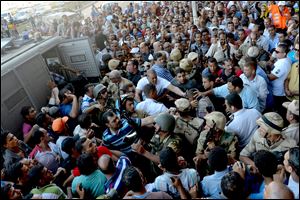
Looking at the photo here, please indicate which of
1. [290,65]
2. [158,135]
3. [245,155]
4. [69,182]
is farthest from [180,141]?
[290,65]

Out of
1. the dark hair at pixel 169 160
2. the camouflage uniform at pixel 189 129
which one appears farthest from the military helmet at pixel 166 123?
the dark hair at pixel 169 160

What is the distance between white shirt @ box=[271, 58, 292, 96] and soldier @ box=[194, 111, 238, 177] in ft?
6.01

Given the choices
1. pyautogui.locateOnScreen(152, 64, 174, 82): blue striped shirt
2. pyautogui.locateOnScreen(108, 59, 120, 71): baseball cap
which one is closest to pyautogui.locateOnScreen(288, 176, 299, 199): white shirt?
pyautogui.locateOnScreen(152, 64, 174, 82): blue striped shirt

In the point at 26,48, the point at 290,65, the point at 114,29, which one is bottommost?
the point at 114,29

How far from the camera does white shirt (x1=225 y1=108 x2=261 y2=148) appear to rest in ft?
10.5

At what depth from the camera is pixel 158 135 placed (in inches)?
126

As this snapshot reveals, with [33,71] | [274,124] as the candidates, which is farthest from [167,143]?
[33,71]

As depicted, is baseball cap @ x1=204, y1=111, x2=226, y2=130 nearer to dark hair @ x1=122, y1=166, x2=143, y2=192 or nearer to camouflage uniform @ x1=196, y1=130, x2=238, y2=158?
camouflage uniform @ x1=196, y1=130, x2=238, y2=158

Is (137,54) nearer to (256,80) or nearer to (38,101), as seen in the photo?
(38,101)

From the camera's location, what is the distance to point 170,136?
311cm

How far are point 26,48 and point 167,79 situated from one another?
2657mm

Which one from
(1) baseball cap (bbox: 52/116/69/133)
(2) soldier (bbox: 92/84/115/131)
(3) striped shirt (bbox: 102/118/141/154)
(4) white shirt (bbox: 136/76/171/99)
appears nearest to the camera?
(3) striped shirt (bbox: 102/118/141/154)

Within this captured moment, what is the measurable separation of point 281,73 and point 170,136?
2274mm

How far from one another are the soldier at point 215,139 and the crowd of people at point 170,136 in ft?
0.03
